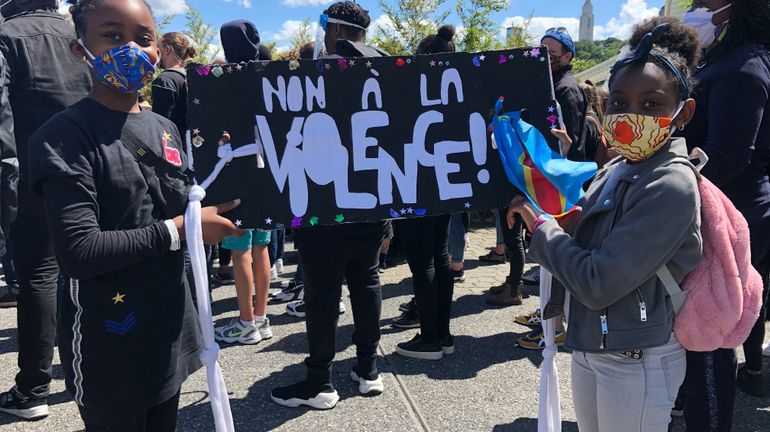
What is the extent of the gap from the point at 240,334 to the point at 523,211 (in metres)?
2.68

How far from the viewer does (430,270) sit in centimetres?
365

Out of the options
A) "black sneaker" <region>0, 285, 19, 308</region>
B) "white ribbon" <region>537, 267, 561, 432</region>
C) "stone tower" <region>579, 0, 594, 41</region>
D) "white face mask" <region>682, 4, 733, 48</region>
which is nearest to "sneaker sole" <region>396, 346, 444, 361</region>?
"white ribbon" <region>537, 267, 561, 432</region>

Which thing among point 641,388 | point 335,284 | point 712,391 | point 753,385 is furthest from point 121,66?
point 753,385

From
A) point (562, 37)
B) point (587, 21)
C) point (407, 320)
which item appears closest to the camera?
point (562, 37)

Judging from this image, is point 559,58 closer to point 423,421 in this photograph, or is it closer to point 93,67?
point 423,421

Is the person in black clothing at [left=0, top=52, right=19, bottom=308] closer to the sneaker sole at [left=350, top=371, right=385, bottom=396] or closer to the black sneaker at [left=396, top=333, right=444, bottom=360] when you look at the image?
the sneaker sole at [left=350, top=371, right=385, bottom=396]

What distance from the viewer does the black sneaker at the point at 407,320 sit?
4.35 metres

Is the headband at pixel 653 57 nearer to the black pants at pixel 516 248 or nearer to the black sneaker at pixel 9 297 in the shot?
the black pants at pixel 516 248

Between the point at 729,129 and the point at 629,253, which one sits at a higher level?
the point at 729,129

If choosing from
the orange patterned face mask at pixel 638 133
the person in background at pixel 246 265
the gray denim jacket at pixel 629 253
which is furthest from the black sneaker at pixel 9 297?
→ the orange patterned face mask at pixel 638 133

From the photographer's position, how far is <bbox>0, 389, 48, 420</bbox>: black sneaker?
9.54 ft

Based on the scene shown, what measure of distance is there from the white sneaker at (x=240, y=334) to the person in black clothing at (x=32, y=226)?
1.20 meters

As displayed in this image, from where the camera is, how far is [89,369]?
1686 mm

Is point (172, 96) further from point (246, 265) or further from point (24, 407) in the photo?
point (24, 407)
